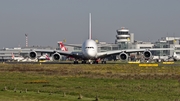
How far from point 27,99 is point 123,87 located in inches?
416

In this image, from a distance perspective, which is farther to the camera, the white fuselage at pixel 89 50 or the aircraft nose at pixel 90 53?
the white fuselage at pixel 89 50

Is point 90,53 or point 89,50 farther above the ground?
point 89,50

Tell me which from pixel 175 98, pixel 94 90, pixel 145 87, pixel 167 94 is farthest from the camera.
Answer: pixel 145 87

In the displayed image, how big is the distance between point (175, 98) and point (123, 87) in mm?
7511

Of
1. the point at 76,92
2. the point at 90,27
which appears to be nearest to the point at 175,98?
the point at 76,92

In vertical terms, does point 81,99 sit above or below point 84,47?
below

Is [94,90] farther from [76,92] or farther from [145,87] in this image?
[145,87]

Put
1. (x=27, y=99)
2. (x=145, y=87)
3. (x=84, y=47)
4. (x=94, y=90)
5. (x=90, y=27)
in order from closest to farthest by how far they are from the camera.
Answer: (x=27, y=99)
(x=94, y=90)
(x=145, y=87)
(x=84, y=47)
(x=90, y=27)

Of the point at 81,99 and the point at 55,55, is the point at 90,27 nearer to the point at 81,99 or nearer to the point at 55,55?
the point at 55,55

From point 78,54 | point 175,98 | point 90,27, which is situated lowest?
point 175,98

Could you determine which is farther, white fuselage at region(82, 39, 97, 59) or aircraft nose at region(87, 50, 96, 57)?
white fuselage at region(82, 39, 97, 59)

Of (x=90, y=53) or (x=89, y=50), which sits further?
(x=90, y=53)

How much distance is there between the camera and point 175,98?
86.0 ft

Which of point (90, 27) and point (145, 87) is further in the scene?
point (90, 27)
